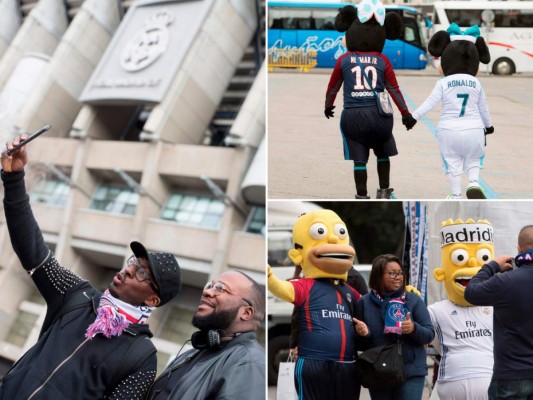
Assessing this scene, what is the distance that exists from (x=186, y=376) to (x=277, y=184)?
437cm

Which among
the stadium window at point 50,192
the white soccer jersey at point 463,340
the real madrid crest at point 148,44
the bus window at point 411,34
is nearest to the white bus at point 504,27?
the bus window at point 411,34

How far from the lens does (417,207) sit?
6.57 m

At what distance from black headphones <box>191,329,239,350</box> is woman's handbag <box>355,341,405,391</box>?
1611 mm

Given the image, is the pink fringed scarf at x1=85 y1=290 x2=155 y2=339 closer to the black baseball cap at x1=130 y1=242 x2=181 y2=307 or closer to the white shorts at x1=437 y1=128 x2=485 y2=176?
the black baseball cap at x1=130 y1=242 x2=181 y2=307

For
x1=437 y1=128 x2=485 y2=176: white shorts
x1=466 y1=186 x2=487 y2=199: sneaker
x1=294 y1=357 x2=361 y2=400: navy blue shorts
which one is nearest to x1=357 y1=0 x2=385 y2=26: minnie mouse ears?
x1=437 y1=128 x2=485 y2=176: white shorts

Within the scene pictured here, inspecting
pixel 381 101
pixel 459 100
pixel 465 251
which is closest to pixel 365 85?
pixel 381 101

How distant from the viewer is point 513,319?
3922 millimetres

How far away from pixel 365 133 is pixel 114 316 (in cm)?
353

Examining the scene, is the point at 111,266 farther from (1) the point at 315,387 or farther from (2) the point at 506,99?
(1) the point at 315,387

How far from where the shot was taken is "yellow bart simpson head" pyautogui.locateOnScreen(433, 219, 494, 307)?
5189 mm

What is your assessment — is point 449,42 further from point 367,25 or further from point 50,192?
point 50,192

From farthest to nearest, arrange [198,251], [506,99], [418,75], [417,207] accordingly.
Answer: [198,251]
[418,75]
[506,99]
[417,207]

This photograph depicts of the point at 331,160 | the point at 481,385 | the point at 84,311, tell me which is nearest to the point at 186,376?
the point at 84,311

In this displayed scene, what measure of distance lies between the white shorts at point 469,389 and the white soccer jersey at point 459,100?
2233 mm
